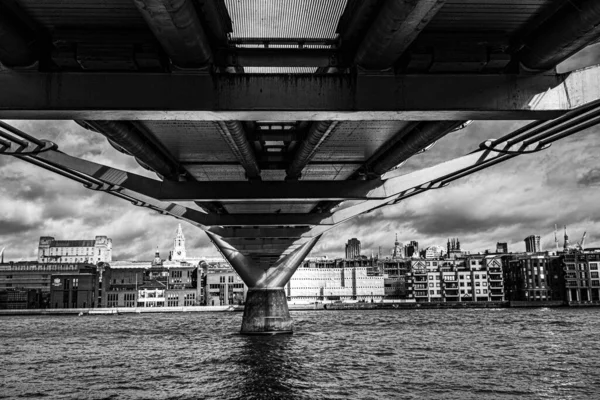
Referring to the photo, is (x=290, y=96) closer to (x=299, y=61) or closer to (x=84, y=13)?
(x=299, y=61)

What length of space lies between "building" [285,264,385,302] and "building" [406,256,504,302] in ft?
38.7

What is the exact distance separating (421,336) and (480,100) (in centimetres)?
4770

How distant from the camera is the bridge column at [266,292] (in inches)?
2200

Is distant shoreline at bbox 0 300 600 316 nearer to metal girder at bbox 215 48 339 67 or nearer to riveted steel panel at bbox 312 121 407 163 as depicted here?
riveted steel panel at bbox 312 121 407 163

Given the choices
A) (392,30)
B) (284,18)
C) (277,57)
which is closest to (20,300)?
(277,57)

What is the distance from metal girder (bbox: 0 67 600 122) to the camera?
39.2ft

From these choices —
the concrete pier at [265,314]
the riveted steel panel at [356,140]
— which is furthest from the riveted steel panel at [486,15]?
the concrete pier at [265,314]

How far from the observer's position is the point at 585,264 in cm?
15712

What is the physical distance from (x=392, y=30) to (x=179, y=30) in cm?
348

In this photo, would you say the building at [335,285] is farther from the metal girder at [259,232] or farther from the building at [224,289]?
the metal girder at [259,232]

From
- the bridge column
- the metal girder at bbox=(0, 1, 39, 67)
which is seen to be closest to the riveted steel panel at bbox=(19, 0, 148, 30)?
the metal girder at bbox=(0, 1, 39, 67)

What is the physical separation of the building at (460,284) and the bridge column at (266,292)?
121 m

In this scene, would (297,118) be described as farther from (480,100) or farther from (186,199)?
(186,199)

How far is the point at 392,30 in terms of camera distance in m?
10.2
